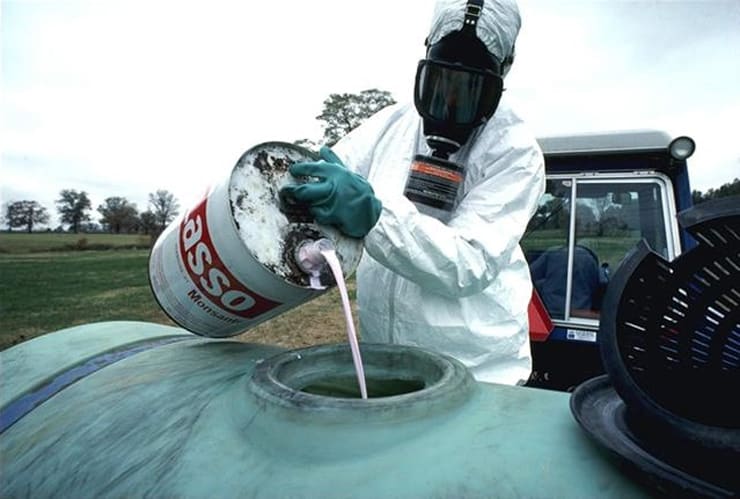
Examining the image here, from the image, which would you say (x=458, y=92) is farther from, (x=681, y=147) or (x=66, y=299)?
(x=66, y=299)

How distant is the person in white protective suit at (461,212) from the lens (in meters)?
1.45

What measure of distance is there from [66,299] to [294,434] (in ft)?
48.9

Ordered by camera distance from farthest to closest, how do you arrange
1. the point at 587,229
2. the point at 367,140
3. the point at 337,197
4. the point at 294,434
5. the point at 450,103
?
the point at 587,229, the point at 367,140, the point at 450,103, the point at 337,197, the point at 294,434

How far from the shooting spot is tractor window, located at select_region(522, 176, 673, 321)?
150 inches

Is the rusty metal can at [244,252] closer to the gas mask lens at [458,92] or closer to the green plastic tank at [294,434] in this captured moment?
the green plastic tank at [294,434]

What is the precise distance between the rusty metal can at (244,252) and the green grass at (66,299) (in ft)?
14.5

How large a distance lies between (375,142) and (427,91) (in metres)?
0.32

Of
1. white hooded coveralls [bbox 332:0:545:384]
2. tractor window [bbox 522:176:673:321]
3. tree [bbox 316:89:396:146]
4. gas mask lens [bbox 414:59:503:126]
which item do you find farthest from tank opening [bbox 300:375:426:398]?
tree [bbox 316:89:396:146]

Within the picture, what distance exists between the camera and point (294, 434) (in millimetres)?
902

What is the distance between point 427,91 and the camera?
68.2 inches

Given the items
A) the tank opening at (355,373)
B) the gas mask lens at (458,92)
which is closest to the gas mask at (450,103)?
the gas mask lens at (458,92)

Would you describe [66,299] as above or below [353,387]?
below

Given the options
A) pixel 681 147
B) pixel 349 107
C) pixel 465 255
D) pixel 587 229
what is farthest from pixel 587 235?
pixel 349 107

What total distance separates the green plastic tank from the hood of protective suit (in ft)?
3.43
